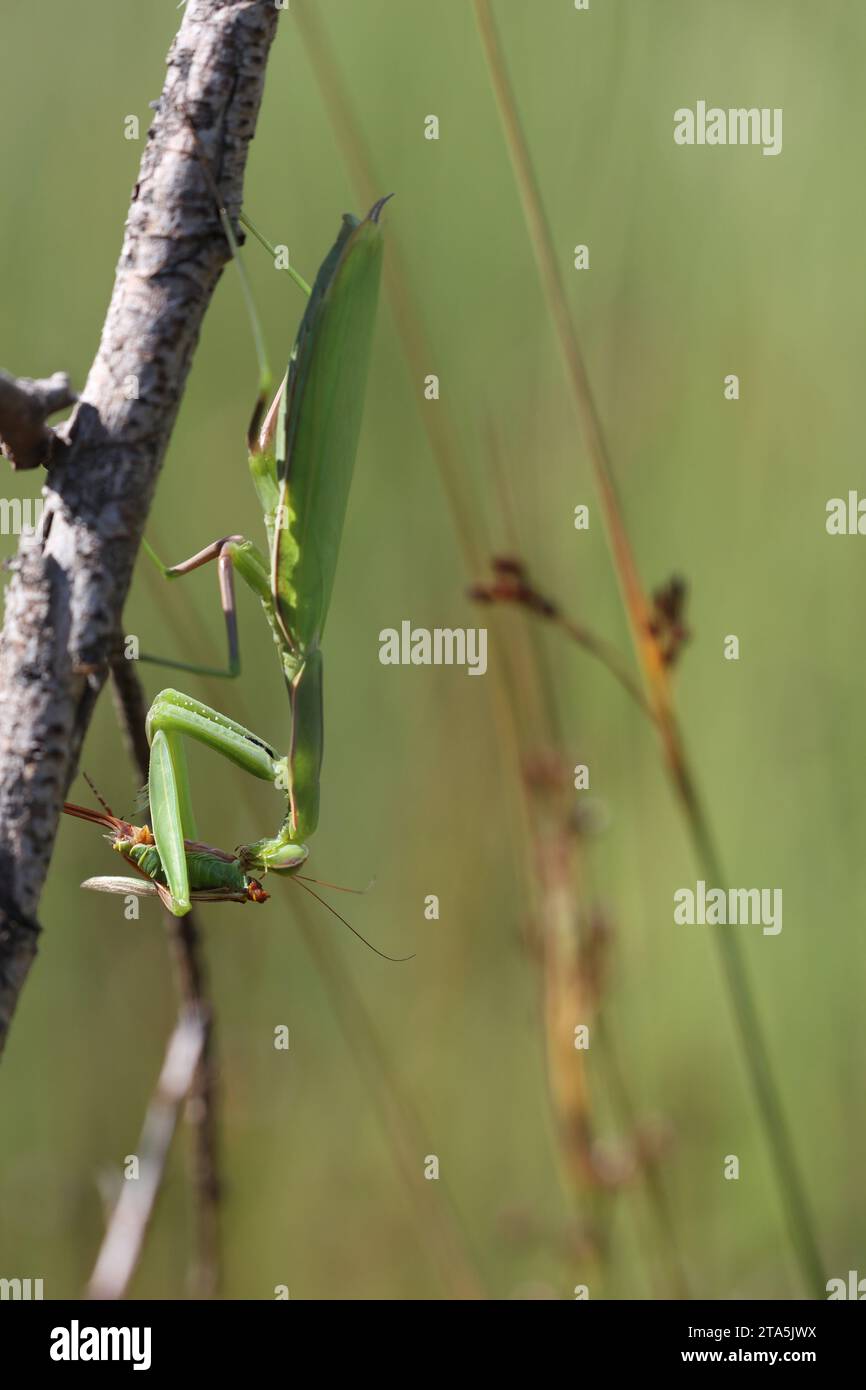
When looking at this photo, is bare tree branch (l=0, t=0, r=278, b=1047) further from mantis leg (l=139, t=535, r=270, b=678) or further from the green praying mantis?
mantis leg (l=139, t=535, r=270, b=678)

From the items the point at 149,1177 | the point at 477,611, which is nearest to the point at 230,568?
the point at 149,1177

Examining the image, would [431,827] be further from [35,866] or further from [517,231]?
[35,866]

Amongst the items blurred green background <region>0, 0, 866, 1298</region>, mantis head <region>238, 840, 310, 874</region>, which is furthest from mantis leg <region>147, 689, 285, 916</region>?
blurred green background <region>0, 0, 866, 1298</region>

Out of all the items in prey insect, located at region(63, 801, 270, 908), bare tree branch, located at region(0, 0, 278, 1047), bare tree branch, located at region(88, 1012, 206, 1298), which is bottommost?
bare tree branch, located at region(88, 1012, 206, 1298)

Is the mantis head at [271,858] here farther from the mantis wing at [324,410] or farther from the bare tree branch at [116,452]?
the bare tree branch at [116,452]

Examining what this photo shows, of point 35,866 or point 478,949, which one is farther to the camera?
point 478,949
